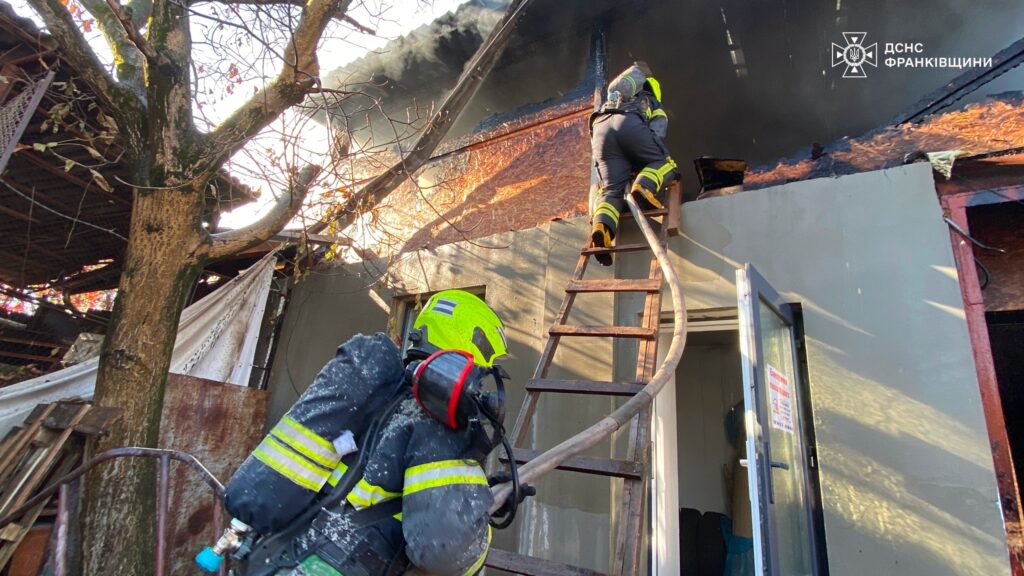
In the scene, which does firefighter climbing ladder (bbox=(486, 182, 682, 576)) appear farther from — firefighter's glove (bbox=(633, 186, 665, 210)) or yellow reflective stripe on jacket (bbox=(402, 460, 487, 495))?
yellow reflective stripe on jacket (bbox=(402, 460, 487, 495))

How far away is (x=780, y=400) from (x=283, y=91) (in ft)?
11.5

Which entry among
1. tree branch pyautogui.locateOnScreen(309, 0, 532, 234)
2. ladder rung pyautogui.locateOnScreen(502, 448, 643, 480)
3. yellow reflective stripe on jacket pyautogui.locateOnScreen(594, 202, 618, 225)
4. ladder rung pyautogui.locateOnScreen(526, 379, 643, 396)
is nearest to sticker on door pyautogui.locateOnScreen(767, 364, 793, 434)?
ladder rung pyautogui.locateOnScreen(526, 379, 643, 396)

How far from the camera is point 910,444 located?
2.89 metres

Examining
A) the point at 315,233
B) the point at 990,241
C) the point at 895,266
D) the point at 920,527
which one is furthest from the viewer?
the point at 315,233

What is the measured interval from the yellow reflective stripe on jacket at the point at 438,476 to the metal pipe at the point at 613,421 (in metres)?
0.15

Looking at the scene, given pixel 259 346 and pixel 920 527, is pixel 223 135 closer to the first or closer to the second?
pixel 259 346

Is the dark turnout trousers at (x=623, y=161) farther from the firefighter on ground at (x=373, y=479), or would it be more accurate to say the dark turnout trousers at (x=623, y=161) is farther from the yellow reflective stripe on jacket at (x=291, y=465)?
the yellow reflective stripe on jacket at (x=291, y=465)

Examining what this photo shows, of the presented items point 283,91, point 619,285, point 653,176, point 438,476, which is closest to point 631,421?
point 619,285

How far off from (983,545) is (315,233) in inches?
225

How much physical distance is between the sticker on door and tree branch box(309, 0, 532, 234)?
12.7ft

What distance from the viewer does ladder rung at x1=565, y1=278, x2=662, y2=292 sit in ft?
10.6

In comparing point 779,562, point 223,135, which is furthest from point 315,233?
point 779,562

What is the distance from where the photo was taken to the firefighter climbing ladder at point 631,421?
2.20 metres

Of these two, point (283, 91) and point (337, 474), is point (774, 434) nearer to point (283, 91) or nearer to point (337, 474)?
point (337, 474)
